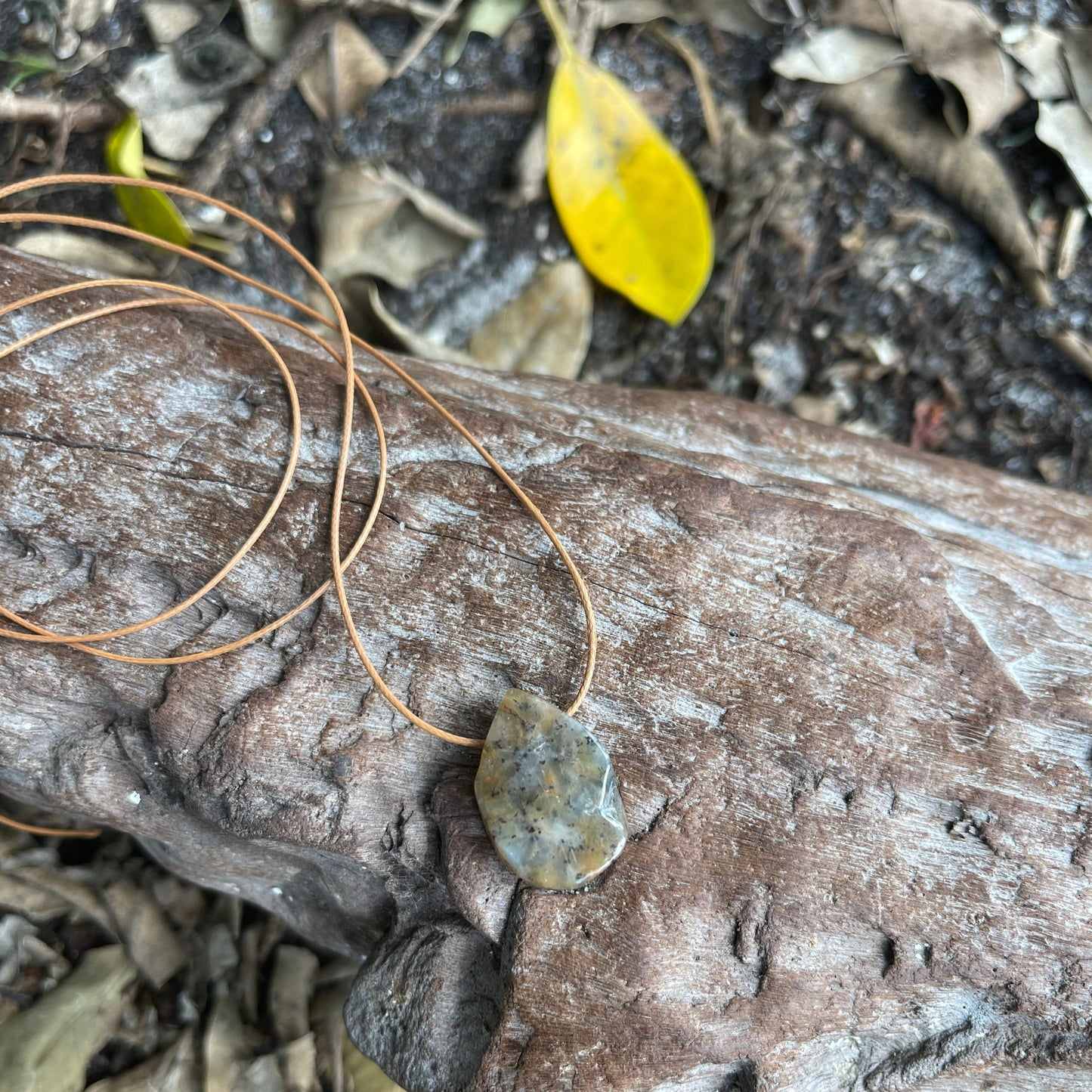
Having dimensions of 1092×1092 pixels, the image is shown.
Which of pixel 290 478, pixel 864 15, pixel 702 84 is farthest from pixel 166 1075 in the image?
pixel 864 15

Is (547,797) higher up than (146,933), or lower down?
higher up

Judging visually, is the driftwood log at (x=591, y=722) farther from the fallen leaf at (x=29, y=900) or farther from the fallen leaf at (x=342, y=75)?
the fallen leaf at (x=342, y=75)

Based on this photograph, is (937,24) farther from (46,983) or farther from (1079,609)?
(46,983)

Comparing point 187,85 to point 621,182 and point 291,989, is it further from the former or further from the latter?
point 291,989

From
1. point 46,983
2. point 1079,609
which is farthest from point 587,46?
point 46,983

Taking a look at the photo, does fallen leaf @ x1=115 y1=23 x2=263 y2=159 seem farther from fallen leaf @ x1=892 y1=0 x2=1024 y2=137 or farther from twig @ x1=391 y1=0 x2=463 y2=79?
fallen leaf @ x1=892 y1=0 x2=1024 y2=137

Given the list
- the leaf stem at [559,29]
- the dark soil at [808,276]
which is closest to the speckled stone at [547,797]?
the dark soil at [808,276]

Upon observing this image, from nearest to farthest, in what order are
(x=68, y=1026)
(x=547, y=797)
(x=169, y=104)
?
(x=547, y=797) → (x=68, y=1026) → (x=169, y=104)
